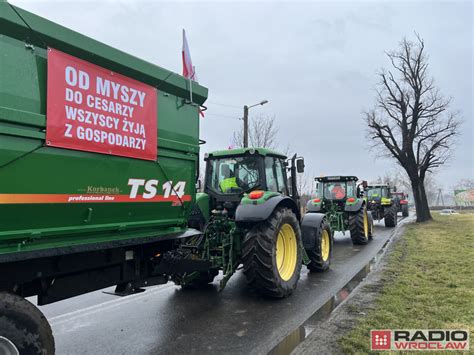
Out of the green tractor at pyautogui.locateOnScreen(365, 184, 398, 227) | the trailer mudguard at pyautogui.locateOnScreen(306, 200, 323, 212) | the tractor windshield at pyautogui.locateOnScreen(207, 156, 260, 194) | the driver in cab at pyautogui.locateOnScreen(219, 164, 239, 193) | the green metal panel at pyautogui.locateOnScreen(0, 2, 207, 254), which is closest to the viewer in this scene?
the green metal panel at pyautogui.locateOnScreen(0, 2, 207, 254)

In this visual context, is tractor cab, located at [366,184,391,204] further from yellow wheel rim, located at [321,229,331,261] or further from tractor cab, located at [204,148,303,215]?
tractor cab, located at [204,148,303,215]

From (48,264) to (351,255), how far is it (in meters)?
8.80

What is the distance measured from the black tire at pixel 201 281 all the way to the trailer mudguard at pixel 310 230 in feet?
6.33

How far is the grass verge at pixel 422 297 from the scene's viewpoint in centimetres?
435

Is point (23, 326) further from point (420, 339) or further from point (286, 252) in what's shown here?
point (286, 252)

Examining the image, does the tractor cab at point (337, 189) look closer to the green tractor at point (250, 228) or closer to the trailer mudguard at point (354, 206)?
the trailer mudguard at point (354, 206)

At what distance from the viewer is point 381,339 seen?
3971 mm

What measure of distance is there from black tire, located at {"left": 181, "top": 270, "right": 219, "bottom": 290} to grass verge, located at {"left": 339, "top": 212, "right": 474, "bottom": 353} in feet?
9.01

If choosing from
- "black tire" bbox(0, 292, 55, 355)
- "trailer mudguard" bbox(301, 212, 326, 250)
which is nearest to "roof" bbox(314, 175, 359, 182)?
"trailer mudguard" bbox(301, 212, 326, 250)

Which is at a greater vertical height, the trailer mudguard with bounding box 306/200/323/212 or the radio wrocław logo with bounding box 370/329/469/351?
the trailer mudguard with bounding box 306/200/323/212

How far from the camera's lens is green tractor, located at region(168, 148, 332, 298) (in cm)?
549

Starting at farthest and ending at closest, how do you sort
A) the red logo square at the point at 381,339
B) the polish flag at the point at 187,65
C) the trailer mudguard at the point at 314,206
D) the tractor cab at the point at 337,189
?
the tractor cab at the point at 337,189
the trailer mudguard at the point at 314,206
the polish flag at the point at 187,65
the red logo square at the point at 381,339

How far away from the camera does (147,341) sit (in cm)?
421

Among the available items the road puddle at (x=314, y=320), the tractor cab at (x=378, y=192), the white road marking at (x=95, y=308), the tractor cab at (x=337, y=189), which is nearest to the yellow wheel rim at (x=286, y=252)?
the road puddle at (x=314, y=320)
